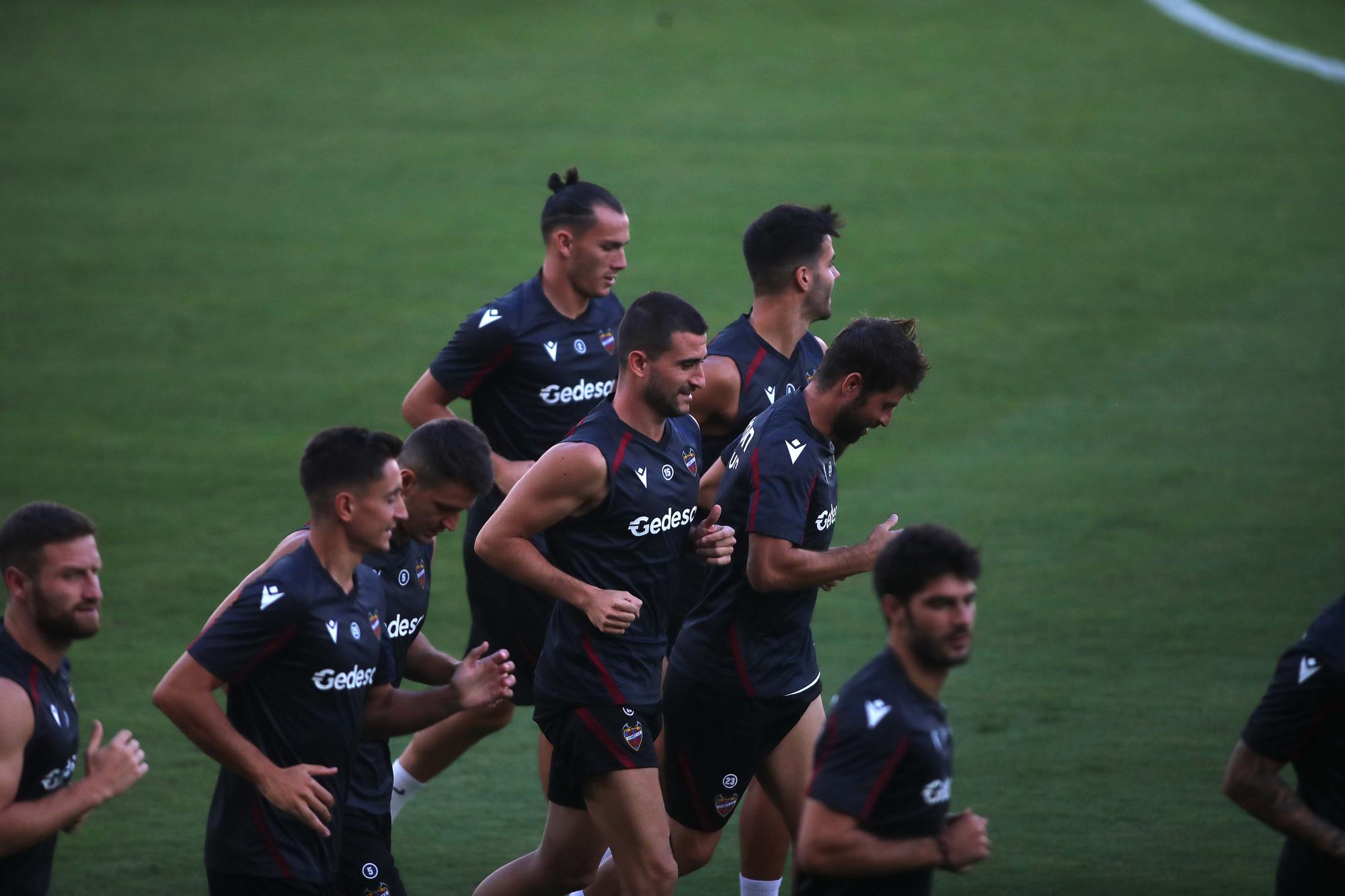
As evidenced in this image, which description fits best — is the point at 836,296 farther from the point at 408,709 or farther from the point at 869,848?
the point at 869,848

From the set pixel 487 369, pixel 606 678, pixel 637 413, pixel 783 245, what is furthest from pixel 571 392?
pixel 606 678

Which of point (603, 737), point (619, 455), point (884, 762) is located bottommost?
point (603, 737)

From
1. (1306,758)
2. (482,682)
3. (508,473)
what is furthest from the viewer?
(508,473)

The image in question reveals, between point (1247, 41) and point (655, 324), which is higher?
point (1247, 41)

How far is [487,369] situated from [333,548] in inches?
106

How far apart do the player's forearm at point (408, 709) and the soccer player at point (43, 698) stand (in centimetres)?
97

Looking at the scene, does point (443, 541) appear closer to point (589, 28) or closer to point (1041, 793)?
point (1041, 793)

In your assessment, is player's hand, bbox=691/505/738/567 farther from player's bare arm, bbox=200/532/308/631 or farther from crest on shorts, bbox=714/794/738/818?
player's bare arm, bbox=200/532/308/631

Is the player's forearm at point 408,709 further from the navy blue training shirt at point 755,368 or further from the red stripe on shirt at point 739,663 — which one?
the navy blue training shirt at point 755,368

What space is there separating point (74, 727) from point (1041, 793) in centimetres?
505

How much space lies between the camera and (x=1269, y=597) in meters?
10.4

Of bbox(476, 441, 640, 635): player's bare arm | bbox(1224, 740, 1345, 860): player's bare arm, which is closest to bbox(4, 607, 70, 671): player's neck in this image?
bbox(476, 441, 640, 635): player's bare arm

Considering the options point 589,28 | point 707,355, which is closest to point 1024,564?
point 707,355

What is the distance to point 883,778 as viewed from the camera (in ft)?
13.4
